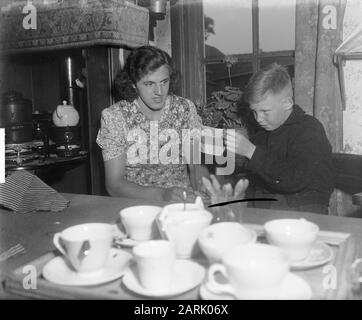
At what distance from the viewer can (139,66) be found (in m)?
2.12

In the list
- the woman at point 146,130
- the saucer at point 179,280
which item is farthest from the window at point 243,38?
the saucer at point 179,280

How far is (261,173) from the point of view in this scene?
183 centimetres

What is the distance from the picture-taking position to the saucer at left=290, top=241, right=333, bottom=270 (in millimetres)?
793

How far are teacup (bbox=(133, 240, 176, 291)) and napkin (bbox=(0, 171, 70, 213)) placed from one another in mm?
672

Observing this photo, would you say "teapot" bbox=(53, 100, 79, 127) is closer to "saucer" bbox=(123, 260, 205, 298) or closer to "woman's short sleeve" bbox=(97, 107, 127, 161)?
"woman's short sleeve" bbox=(97, 107, 127, 161)

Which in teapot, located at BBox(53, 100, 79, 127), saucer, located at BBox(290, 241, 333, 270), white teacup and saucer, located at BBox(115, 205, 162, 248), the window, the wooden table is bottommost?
the wooden table

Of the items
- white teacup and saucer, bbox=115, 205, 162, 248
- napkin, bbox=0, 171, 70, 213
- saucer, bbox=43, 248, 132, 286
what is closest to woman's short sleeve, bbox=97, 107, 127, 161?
napkin, bbox=0, 171, 70, 213

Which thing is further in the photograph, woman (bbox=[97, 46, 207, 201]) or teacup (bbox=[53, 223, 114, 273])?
woman (bbox=[97, 46, 207, 201])

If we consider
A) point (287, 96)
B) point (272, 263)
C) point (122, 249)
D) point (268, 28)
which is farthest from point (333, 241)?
point (268, 28)

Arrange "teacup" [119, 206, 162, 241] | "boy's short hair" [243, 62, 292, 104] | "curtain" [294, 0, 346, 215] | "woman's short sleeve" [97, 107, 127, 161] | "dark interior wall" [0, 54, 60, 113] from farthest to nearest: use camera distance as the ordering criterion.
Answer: "dark interior wall" [0, 54, 60, 113], "curtain" [294, 0, 346, 215], "woman's short sleeve" [97, 107, 127, 161], "boy's short hair" [243, 62, 292, 104], "teacup" [119, 206, 162, 241]

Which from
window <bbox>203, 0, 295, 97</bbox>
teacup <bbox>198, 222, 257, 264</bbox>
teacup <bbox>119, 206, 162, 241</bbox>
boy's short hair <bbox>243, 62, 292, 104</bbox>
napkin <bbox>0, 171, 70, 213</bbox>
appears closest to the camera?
teacup <bbox>198, 222, 257, 264</bbox>

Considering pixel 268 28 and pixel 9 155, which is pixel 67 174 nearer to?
pixel 9 155

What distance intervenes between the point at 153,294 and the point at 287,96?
1.49m

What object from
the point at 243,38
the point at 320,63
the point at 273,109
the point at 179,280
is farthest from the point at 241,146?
the point at 243,38
